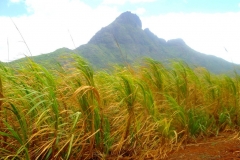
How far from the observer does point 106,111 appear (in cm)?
235

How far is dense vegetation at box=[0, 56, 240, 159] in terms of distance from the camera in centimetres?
170

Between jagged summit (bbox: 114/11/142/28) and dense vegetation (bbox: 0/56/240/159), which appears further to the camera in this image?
jagged summit (bbox: 114/11/142/28)

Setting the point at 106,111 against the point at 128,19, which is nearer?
the point at 106,111

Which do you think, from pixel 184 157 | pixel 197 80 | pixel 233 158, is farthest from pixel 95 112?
pixel 197 80

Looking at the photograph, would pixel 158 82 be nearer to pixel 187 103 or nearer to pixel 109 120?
pixel 187 103

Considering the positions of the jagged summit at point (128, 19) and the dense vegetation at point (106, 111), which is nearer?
the dense vegetation at point (106, 111)

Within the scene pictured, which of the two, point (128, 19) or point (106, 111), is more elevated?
point (106, 111)

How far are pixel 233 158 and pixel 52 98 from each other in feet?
4.19

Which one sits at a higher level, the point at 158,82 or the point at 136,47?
the point at 158,82

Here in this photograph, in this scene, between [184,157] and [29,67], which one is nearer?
[184,157]

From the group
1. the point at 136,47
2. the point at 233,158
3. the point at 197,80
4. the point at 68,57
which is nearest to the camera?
the point at 233,158

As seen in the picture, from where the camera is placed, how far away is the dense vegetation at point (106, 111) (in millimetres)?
1699

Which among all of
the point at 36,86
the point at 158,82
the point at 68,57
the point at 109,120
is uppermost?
the point at 68,57

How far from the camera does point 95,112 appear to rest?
1893mm
